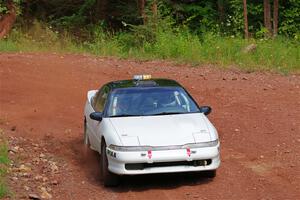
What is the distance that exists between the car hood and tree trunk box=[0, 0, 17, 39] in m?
16.7

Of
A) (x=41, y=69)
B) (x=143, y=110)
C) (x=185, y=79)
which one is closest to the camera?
(x=143, y=110)

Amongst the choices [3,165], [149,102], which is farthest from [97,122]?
[3,165]

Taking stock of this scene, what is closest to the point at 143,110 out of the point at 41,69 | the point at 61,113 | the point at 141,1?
the point at 61,113

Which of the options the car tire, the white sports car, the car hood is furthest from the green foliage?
the car tire

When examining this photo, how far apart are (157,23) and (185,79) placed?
5.60 m

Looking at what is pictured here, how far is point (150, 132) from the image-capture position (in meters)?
10.2

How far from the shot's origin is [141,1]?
2611 centimetres

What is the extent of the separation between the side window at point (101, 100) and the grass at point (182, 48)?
7904mm

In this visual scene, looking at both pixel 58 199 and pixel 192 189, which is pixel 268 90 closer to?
pixel 192 189

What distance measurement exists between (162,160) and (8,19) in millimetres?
18487

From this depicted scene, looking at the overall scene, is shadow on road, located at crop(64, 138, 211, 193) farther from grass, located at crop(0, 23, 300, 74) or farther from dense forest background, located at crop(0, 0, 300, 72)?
dense forest background, located at crop(0, 0, 300, 72)

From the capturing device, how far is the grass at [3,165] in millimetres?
9383

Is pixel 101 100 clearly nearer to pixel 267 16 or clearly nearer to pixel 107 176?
pixel 107 176

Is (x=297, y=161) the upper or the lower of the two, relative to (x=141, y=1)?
lower
